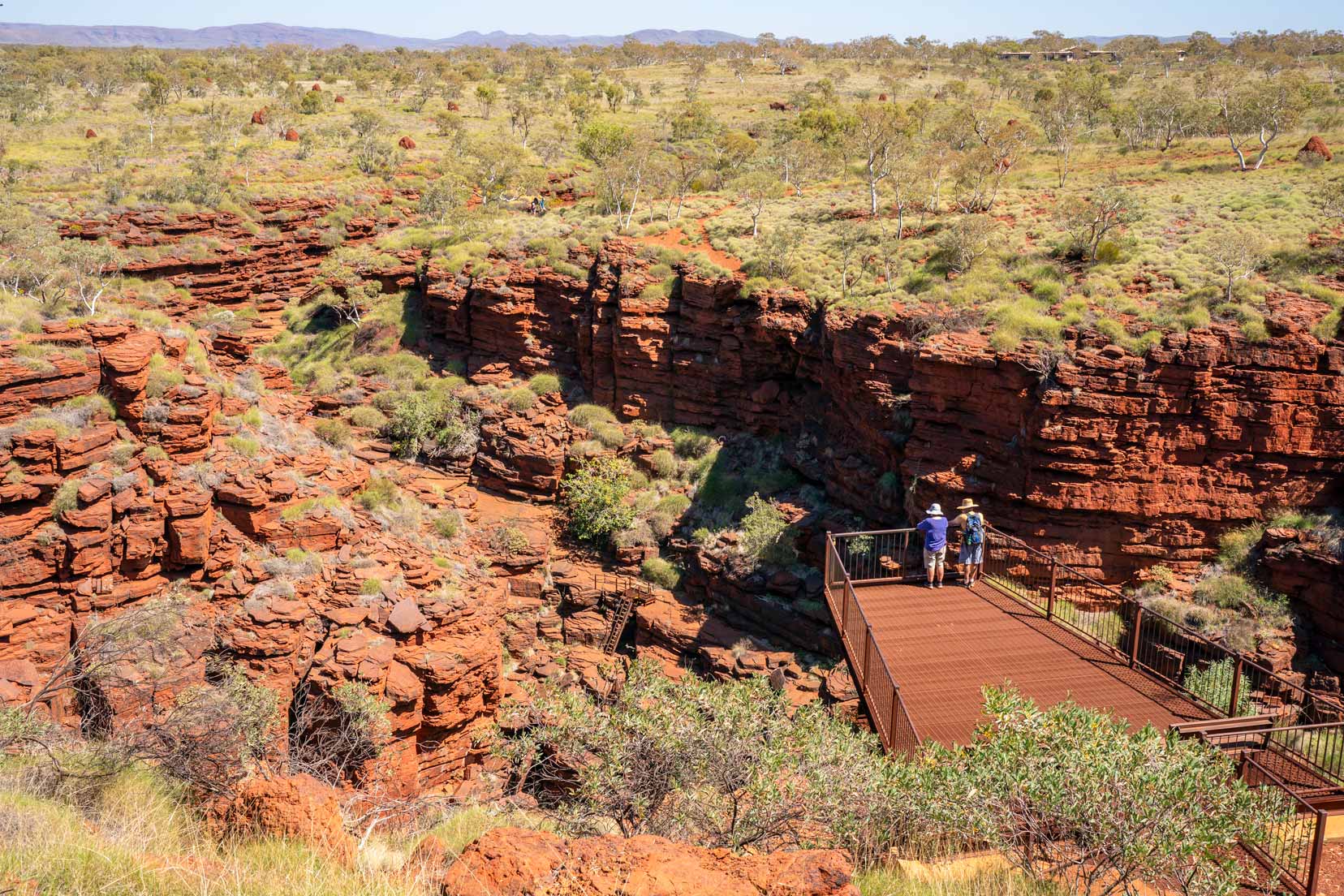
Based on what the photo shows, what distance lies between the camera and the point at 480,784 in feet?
49.5

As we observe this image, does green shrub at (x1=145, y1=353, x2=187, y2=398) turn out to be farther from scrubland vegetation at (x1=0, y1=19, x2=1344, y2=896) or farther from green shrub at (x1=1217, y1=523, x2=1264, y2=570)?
green shrub at (x1=1217, y1=523, x2=1264, y2=570)

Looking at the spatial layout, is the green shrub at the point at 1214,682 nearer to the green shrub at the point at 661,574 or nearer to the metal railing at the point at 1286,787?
the metal railing at the point at 1286,787

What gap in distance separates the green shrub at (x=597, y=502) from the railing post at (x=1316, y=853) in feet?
57.2

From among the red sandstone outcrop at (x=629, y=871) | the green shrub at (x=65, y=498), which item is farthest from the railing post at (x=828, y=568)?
the green shrub at (x=65, y=498)

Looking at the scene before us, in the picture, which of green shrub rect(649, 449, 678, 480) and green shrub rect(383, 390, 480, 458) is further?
green shrub rect(383, 390, 480, 458)

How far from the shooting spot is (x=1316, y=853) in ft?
22.2

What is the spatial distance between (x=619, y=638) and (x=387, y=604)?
260 inches

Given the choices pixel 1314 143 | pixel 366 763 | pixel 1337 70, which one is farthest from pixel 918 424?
pixel 1337 70

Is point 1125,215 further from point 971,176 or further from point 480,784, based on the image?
point 480,784

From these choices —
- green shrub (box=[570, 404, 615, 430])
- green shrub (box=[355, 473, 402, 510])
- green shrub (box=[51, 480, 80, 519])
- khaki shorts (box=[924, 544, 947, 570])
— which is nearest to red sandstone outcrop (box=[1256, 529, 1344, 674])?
khaki shorts (box=[924, 544, 947, 570])

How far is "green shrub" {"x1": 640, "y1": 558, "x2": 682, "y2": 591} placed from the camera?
72.5 feet

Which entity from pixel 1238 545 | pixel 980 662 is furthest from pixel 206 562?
pixel 1238 545

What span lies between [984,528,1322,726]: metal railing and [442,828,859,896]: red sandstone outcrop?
7.64 m

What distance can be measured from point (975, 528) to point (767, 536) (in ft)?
28.3
